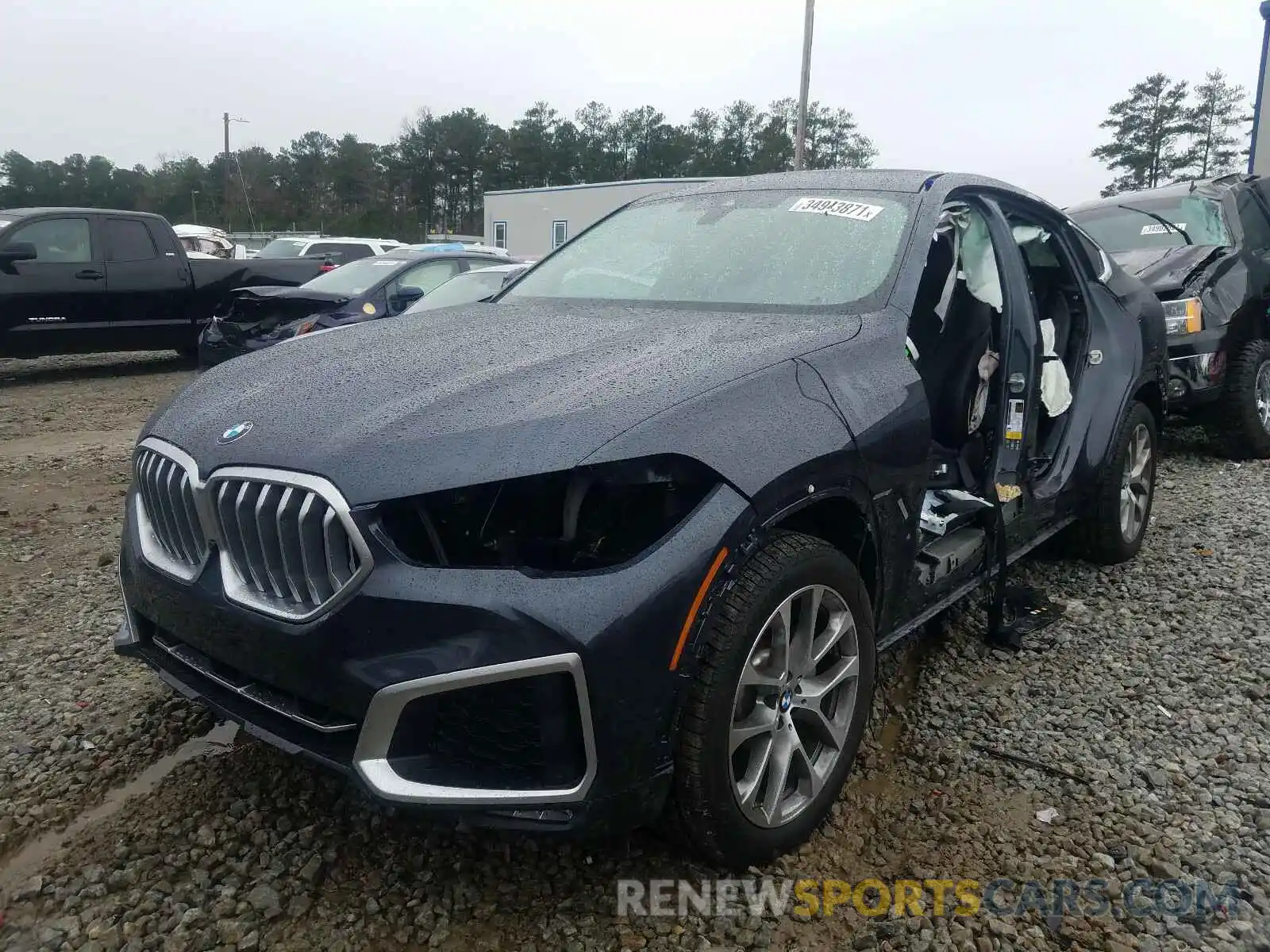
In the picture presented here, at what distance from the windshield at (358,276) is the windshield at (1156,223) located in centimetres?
598

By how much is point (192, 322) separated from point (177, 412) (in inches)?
356

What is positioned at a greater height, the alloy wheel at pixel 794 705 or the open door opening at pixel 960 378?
the open door opening at pixel 960 378

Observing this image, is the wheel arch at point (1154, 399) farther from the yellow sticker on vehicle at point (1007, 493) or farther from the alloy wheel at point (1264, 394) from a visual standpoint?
the alloy wheel at point (1264, 394)

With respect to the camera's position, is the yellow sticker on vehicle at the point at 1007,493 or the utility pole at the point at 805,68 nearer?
the yellow sticker on vehicle at the point at 1007,493

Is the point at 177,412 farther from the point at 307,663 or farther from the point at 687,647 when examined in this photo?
the point at 687,647

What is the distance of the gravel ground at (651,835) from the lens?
2.03m

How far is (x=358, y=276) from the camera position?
29.5 feet

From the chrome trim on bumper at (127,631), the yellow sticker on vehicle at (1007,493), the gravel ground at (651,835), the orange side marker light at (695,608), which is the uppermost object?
the orange side marker light at (695,608)

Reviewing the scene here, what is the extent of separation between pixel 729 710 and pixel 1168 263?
5.87 metres

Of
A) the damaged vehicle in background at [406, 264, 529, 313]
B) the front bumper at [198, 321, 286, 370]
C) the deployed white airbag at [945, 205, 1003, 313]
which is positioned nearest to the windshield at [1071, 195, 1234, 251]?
the deployed white airbag at [945, 205, 1003, 313]

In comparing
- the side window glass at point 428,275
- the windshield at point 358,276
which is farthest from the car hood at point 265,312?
the side window glass at point 428,275

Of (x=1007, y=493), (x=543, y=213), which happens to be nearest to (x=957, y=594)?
(x=1007, y=493)

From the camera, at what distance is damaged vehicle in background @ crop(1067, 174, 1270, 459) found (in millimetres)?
5887

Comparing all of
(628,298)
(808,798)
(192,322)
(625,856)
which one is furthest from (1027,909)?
(192,322)
